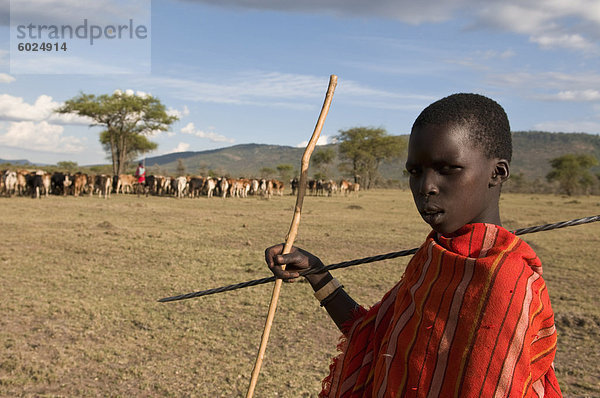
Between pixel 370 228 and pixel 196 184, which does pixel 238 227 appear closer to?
pixel 370 228

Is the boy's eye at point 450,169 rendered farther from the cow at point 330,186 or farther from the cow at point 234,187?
the cow at point 330,186

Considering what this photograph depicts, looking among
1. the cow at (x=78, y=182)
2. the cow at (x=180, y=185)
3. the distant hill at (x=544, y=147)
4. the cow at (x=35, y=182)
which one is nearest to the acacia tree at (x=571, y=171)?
the cow at (x=180, y=185)

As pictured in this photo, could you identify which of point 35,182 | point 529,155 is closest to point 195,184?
point 35,182

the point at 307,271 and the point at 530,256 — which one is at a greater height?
the point at 530,256

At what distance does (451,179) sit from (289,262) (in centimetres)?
62

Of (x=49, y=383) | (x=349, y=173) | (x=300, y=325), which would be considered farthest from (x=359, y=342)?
(x=349, y=173)

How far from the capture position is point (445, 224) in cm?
117

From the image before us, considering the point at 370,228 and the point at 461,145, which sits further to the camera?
the point at 370,228

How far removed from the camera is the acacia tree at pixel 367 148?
58.6 metres

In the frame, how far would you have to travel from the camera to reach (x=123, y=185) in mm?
29859

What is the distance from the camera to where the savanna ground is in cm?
400

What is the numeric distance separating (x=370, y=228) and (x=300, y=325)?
374 inches

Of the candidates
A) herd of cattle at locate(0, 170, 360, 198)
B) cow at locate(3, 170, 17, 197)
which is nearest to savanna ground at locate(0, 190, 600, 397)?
cow at locate(3, 170, 17, 197)

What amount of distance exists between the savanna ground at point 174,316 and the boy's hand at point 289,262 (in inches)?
101
